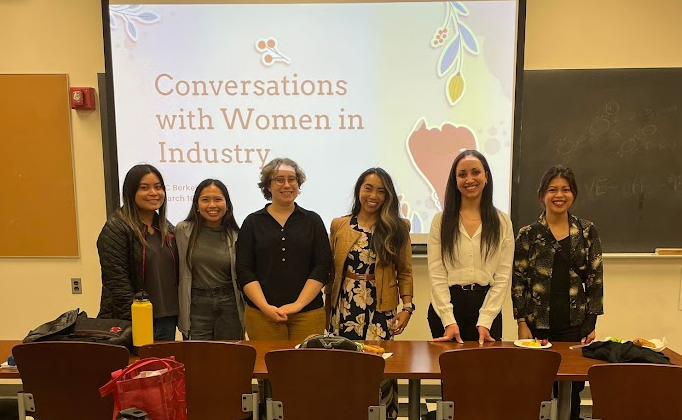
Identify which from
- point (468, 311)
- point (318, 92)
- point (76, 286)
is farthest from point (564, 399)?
point (76, 286)

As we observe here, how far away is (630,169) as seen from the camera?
3.06 meters

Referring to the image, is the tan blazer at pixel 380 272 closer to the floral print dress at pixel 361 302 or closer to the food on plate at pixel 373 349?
the floral print dress at pixel 361 302

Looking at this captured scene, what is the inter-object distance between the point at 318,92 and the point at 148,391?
2.15 meters

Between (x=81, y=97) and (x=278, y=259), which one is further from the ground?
(x=81, y=97)

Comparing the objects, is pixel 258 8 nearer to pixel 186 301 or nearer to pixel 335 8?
pixel 335 8

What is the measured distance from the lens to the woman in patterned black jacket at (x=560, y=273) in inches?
86.7

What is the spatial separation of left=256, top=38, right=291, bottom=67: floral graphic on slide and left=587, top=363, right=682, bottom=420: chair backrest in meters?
2.48

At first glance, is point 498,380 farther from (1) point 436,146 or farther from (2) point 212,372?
(1) point 436,146

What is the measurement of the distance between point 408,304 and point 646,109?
2.10 metres

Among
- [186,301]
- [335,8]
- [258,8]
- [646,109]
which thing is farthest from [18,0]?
[646,109]

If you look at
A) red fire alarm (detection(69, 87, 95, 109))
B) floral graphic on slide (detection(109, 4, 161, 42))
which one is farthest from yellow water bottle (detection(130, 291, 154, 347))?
floral graphic on slide (detection(109, 4, 161, 42))

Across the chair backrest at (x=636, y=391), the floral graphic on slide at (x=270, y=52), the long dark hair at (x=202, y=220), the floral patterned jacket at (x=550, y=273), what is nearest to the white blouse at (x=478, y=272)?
the floral patterned jacket at (x=550, y=273)

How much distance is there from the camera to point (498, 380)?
1.61m

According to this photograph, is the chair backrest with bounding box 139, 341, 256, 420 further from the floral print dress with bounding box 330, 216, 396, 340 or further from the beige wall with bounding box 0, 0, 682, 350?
the beige wall with bounding box 0, 0, 682, 350
